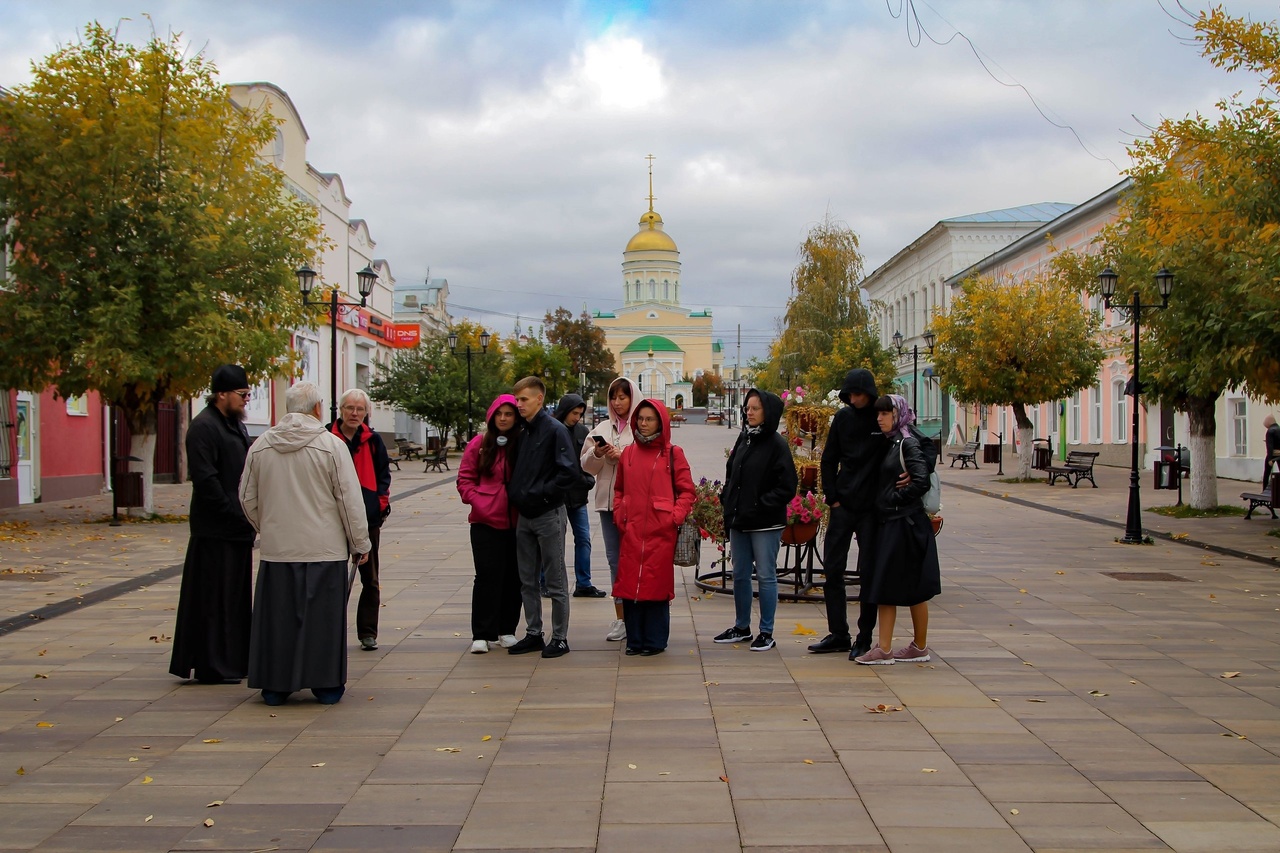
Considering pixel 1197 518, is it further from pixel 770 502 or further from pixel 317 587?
pixel 317 587

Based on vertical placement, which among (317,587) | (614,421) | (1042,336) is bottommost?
(317,587)

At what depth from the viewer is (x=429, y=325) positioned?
70.4 metres

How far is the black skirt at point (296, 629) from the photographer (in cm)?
658

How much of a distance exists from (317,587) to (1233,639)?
6.68 metres

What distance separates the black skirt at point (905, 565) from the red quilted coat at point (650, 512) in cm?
133

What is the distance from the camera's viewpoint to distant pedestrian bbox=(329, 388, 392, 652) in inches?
312

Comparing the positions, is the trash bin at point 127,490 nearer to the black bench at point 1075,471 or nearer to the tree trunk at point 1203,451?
the tree trunk at point 1203,451

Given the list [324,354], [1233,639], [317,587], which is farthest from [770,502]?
[324,354]

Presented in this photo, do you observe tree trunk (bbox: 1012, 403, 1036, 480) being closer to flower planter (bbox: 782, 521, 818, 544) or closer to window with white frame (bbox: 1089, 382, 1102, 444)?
window with white frame (bbox: 1089, 382, 1102, 444)

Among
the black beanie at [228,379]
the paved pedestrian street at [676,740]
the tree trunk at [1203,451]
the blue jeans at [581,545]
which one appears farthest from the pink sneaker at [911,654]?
the tree trunk at [1203,451]

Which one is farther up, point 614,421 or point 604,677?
point 614,421

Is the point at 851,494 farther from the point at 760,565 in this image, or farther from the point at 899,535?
the point at 760,565

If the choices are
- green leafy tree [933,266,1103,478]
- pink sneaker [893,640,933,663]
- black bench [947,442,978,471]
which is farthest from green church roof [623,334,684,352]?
pink sneaker [893,640,933,663]

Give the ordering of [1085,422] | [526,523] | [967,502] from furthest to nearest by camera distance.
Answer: [1085,422], [967,502], [526,523]
